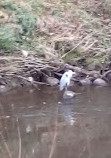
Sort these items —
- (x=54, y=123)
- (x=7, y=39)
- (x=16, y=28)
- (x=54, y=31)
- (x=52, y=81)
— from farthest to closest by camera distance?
(x=54, y=31), (x=16, y=28), (x=7, y=39), (x=52, y=81), (x=54, y=123)

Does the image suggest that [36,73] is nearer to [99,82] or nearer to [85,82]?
[85,82]

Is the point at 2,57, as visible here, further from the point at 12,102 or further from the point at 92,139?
the point at 92,139

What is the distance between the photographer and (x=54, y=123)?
20.9 feet

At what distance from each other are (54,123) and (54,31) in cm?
331

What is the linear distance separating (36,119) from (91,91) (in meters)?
1.71

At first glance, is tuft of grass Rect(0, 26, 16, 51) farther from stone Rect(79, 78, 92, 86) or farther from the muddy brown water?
stone Rect(79, 78, 92, 86)

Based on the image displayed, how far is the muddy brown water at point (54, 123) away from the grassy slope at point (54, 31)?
2.92 ft

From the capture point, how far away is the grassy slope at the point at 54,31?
8.83 metres

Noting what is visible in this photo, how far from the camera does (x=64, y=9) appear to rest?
10.2 m

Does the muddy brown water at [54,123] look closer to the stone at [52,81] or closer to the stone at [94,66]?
the stone at [52,81]

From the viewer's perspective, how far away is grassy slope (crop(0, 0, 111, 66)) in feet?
29.0

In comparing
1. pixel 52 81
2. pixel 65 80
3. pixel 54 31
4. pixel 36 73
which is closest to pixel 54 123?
pixel 65 80

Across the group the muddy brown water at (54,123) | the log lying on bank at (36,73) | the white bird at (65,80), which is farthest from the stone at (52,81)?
the white bird at (65,80)

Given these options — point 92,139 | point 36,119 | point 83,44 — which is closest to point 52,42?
point 83,44
